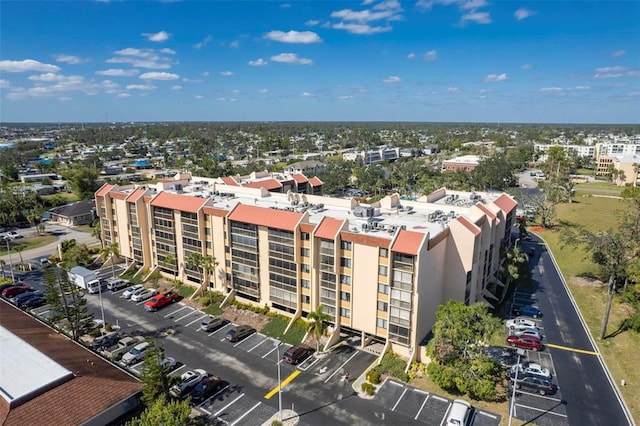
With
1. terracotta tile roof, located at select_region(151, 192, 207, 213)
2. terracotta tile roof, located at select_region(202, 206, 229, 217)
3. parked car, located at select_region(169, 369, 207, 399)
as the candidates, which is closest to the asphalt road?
parked car, located at select_region(169, 369, 207, 399)

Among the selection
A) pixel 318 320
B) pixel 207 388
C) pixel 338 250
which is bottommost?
pixel 207 388

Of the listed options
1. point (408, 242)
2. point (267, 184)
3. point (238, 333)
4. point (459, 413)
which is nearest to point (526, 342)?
point (459, 413)

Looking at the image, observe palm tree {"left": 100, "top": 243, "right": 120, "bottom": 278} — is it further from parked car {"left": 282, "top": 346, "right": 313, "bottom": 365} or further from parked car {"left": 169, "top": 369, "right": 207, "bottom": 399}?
parked car {"left": 282, "top": 346, "right": 313, "bottom": 365}

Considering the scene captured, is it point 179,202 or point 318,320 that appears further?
point 179,202

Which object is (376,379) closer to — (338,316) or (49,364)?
(338,316)

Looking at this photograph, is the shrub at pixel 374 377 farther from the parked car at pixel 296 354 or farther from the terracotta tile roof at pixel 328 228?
the terracotta tile roof at pixel 328 228

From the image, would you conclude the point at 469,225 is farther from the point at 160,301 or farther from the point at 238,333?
the point at 160,301
